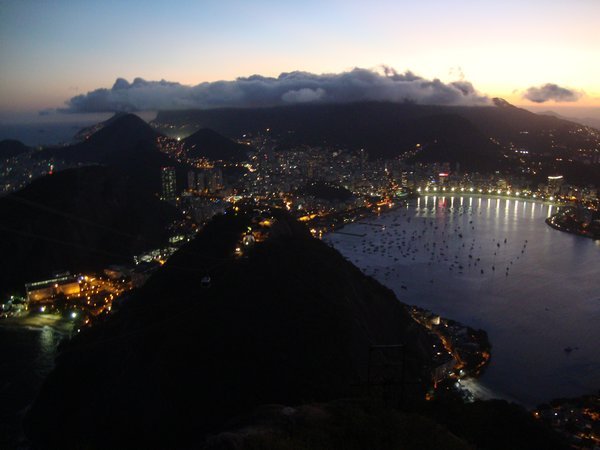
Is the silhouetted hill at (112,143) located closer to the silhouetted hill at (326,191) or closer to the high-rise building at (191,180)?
the high-rise building at (191,180)

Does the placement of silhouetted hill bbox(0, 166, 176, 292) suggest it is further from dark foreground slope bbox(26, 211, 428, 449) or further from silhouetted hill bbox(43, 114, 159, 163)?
silhouetted hill bbox(43, 114, 159, 163)

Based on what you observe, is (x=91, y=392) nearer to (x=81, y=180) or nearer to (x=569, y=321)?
(x=569, y=321)

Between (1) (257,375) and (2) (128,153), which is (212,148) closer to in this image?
(2) (128,153)

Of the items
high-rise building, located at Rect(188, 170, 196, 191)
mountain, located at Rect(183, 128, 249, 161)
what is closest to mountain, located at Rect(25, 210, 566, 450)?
high-rise building, located at Rect(188, 170, 196, 191)

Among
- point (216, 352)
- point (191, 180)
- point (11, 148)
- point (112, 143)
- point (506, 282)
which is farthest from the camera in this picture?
point (112, 143)

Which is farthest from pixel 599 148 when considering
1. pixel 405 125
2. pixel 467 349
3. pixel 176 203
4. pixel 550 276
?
pixel 467 349

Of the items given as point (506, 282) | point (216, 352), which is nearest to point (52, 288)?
point (216, 352)

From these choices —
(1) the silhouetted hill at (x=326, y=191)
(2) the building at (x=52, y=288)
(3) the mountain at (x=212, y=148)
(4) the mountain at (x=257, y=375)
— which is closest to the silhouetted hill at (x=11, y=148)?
(3) the mountain at (x=212, y=148)
